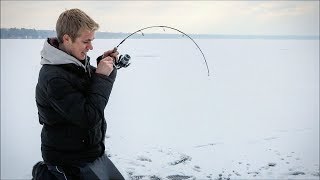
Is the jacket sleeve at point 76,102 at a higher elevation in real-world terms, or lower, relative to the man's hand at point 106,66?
lower

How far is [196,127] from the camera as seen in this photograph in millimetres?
7066

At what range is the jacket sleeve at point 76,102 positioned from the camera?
1.95 meters

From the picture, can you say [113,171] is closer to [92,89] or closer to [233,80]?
[92,89]

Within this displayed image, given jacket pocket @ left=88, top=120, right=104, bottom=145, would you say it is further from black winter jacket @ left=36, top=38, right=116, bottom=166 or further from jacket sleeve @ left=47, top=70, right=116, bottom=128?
jacket sleeve @ left=47, top=70, right=116, bottom=128

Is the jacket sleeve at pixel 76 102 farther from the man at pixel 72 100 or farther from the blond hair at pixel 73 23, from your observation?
the blond hair at pixel 73 23

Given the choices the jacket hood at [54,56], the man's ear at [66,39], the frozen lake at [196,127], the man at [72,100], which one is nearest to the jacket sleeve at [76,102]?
the man at [72,100]

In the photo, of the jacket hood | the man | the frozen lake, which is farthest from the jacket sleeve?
the frozen lake

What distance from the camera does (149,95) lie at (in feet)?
33.0

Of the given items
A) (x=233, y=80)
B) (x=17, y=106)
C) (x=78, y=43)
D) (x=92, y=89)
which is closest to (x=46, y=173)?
(x=92, y=89)

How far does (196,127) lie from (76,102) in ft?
17.3

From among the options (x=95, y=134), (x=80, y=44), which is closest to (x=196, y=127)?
(x=95, y=134)

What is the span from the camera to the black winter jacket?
196 cm

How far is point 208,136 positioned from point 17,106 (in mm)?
4390

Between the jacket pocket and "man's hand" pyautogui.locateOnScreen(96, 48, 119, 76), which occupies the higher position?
"man's hand" pyautogui.locateOnScreen(96, 48, 119, 76)
